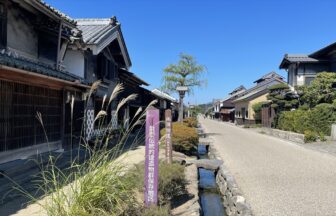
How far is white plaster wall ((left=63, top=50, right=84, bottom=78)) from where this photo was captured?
14570 millimetres

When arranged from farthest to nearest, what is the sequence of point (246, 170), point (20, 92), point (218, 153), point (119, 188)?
point (218, 153) → point (246, 170) → point (20, 92) → point (119, 188)

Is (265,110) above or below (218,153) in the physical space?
above

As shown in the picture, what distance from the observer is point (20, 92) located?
920 cm

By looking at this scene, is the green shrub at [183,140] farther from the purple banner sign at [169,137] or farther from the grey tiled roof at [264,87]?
the grey tiled roof at [264,87]

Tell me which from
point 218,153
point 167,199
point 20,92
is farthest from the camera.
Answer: point 218,153

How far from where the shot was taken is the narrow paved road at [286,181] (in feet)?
23.6

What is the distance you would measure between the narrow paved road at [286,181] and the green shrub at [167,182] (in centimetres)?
157

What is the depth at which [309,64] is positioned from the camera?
30.7m

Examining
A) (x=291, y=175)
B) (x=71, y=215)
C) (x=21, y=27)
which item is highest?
(x=21, y=27)

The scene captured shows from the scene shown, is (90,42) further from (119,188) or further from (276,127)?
(276,127)

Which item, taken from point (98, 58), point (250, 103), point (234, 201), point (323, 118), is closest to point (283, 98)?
point (323, 118)

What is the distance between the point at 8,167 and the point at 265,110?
1254 inches

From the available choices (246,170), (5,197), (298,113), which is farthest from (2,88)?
(298,113)

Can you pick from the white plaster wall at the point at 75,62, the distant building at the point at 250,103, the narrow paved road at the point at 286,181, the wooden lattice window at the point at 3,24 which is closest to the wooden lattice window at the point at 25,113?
the wooden lattice window at the point at 3,24
